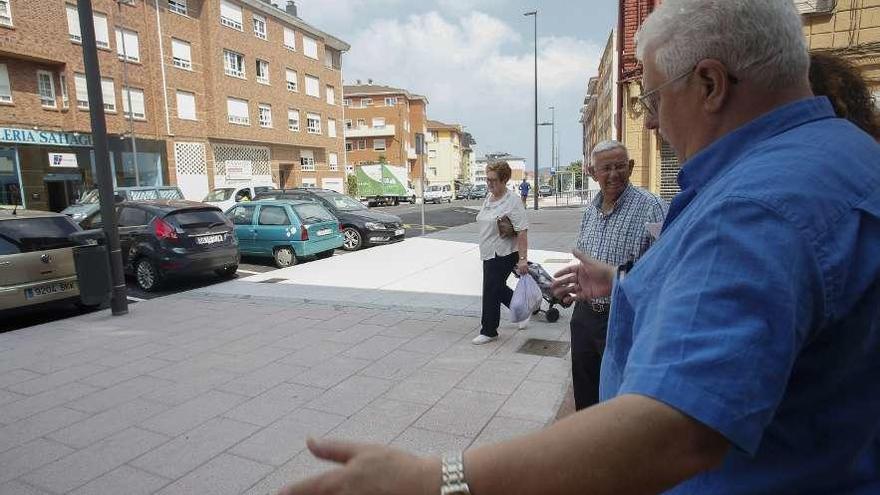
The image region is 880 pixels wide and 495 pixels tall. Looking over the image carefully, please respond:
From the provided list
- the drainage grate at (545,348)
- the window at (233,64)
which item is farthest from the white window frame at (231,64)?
the drainage grate at (545,348)

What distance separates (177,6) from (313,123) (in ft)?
41.5

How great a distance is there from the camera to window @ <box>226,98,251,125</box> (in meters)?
32.2

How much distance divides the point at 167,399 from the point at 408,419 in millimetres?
2079

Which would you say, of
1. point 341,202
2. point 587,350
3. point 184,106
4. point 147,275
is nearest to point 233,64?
point 184,106

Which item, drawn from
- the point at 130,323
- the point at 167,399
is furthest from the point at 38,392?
the point at 130,323

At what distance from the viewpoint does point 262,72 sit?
35.2m

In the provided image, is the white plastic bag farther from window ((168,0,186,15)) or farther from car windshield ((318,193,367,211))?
window ((168,0,186,15))

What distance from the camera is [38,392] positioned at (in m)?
4.69

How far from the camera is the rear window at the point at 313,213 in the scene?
12.6 meters

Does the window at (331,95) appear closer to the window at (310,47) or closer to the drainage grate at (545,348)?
the window at (310,47)

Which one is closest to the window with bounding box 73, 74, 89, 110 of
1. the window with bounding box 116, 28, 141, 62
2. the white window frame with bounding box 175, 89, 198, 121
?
the window with bounding box 116, 28, 141, 62

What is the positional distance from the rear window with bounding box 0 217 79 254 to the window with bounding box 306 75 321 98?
110ft

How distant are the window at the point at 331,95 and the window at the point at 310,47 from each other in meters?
2.72

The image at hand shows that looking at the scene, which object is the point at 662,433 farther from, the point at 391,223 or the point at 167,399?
the point at 391,223
